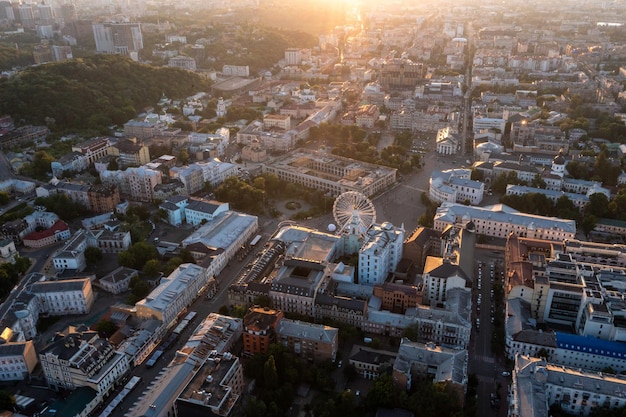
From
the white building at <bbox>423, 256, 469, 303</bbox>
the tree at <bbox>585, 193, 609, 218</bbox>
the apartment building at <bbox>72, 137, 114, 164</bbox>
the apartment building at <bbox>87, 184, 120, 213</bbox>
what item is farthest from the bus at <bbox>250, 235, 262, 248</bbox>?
the tree at <bbox>585, 193, 609, 218</bbox>

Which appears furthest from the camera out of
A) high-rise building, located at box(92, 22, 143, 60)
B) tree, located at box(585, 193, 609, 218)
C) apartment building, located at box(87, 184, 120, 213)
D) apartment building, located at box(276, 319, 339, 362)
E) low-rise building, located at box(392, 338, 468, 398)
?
high-rise building, located at box(92, 22, 143, 60)

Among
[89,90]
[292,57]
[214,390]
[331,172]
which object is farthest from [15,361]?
[292,57]

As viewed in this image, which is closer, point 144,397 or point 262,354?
point 144,397

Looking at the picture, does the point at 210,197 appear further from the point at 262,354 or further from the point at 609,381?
the point at 609,381

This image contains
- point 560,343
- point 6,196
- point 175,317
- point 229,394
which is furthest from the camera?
point 6,196

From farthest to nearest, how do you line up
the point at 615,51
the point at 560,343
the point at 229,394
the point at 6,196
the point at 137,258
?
the point at 615,51 → the point at 6,196 → the point at 137,258 → the point at 560,343 → the point at 229,394

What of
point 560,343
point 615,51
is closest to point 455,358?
point 560,343

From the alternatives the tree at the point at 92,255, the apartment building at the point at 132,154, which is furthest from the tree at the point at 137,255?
the apartment building at the point at 132,154

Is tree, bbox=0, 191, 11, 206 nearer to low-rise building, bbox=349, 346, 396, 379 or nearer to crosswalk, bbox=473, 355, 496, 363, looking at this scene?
low-rise building, bbox=349, 346, 396, 379
